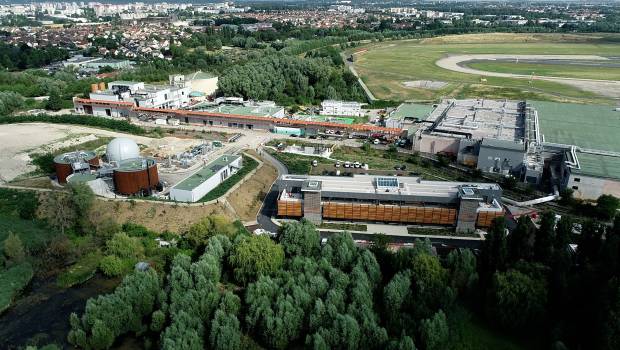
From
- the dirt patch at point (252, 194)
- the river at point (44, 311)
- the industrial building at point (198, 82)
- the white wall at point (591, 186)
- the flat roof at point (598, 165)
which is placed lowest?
the river at point (44, 311)

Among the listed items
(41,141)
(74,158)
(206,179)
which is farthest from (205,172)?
(41,141)

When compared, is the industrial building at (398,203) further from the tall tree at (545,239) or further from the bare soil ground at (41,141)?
the bare soil ground at (41,141)

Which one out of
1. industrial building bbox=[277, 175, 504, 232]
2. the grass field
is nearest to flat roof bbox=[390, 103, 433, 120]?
the grass field

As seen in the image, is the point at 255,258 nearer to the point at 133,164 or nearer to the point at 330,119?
the point at 133,164

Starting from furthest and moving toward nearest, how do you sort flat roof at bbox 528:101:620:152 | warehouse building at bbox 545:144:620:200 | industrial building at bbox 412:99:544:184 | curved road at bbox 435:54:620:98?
curved road at bbox 435:54:620:98, flat roof at bbox 528:101:620:152, industrial building at bbox 412:99:544:184, warehouse building at bbox 545:144:620:200

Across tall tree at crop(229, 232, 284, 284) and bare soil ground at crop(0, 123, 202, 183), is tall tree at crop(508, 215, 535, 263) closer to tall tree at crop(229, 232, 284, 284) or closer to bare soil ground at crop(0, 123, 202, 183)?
tall tree at crop(229, 232, 284, 284)

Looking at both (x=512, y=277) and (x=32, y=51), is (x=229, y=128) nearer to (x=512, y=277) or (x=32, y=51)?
(x=512, y=277)

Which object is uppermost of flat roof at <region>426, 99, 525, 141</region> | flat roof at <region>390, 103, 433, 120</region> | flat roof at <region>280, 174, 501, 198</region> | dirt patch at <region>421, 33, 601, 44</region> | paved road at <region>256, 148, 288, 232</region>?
dirt patch at <region>421, 33, 601, 44</region>

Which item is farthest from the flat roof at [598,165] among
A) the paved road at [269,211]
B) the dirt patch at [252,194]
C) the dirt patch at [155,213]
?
the dirt patch at [155,213]
